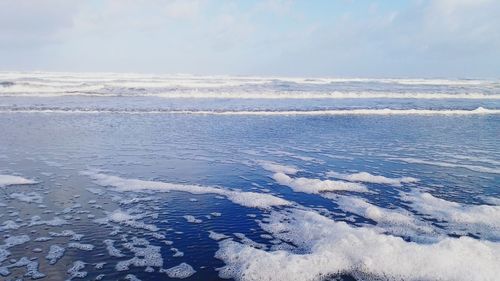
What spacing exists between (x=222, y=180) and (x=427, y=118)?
21.9m

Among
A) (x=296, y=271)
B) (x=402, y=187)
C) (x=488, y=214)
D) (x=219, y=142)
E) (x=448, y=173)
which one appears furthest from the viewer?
(x=219, y=142)

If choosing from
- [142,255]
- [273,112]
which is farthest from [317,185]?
[273,112]

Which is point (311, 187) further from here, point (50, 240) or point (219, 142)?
point (219, 142)

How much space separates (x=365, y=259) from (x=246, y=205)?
376 centimetres

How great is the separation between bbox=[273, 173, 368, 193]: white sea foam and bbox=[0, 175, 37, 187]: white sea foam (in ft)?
23.4

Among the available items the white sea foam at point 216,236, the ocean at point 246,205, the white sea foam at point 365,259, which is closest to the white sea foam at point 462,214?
the ocean at point 246,205

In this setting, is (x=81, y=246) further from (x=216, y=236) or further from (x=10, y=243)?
(x=216, y=236)

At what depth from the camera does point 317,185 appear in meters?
12.0

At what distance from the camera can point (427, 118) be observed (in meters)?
30.0

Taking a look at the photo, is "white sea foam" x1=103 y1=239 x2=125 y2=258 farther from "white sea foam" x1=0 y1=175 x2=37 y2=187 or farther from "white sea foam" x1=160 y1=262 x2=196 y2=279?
"white sea foam" x1=0 y1=175 x2=37 y2=187

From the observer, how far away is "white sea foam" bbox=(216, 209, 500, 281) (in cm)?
703

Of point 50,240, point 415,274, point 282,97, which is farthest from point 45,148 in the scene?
point 282,97

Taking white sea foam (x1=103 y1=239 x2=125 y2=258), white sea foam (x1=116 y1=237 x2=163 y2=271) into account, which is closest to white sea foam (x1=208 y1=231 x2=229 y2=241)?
white sea foam (x1=116 y1=237 x2=163 y2=271)

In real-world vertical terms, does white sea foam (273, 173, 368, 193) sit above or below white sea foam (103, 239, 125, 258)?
above
